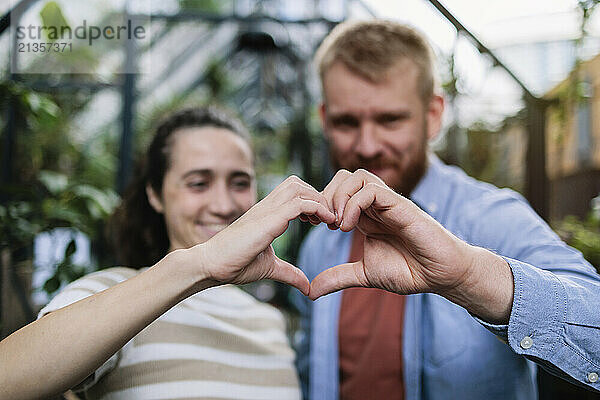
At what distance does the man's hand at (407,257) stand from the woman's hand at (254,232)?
0.16 ft

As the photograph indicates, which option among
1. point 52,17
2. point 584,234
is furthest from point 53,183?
point 584,234

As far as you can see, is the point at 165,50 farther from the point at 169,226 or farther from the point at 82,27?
the point at 169,226

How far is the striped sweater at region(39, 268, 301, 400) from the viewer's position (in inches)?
42.5

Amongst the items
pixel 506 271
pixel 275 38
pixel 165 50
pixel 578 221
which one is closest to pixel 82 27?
pixel 506 271

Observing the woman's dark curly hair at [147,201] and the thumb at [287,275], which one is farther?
the woman's dark curly hair at [147,201]

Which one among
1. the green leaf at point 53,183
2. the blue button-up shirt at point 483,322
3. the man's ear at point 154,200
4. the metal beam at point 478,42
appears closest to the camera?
the blue button-up shirt at point 483,322

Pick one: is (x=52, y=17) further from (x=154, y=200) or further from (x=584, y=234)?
(x=584, y=234)

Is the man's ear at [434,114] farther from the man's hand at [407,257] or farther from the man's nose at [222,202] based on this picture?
the man's hand at [407,257]

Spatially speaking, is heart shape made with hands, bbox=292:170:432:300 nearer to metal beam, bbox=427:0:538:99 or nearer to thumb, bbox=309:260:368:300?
thumb, bbox=309:260:368:300

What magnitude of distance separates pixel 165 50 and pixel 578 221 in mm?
4942

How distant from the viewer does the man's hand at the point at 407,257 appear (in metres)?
0.83

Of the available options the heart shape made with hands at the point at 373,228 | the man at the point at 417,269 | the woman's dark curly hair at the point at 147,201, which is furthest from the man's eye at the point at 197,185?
the heart shape made with hands at the point at 373,228

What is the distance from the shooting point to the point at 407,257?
916 mm

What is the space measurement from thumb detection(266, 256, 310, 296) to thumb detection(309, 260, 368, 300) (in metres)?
0.02
